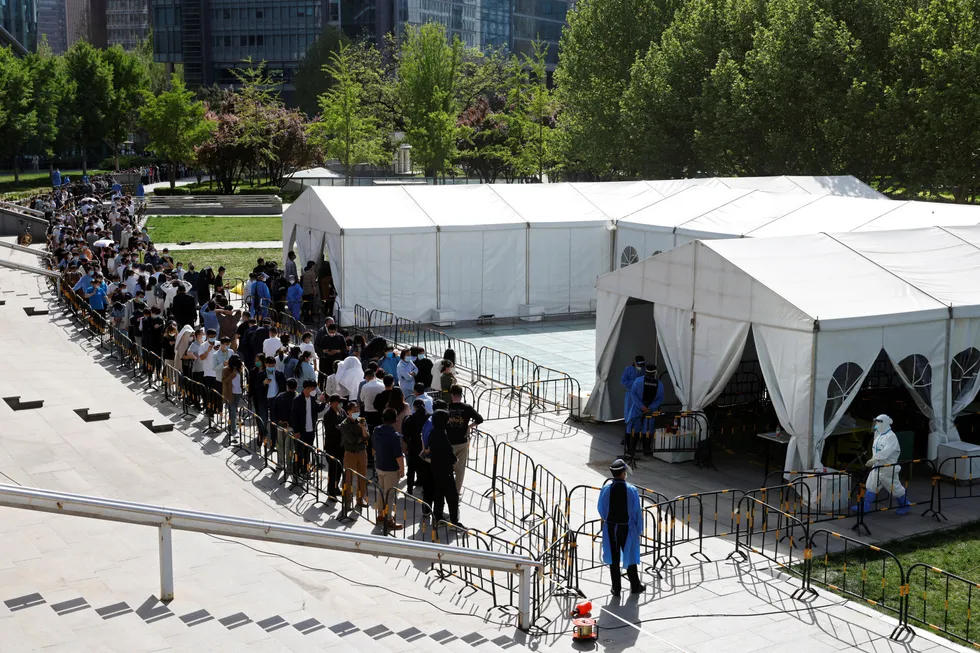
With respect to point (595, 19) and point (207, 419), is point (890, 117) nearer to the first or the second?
point (595, 19)

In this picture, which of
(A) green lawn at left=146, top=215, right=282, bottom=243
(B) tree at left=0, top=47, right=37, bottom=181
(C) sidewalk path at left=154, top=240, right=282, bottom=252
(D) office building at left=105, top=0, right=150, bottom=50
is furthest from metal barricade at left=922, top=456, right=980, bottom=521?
(D) office building at left=105, top=0, right=150, bottom=50

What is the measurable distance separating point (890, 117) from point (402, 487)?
30.1 m

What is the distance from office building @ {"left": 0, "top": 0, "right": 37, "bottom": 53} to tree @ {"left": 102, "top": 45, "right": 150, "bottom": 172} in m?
26.4

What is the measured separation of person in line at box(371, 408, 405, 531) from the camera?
13383mm

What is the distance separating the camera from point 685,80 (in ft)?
155

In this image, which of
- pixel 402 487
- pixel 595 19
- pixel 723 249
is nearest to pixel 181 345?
pixel 402 487

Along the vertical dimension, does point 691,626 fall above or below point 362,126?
below

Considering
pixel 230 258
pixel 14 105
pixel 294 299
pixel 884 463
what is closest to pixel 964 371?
pixel 884 463

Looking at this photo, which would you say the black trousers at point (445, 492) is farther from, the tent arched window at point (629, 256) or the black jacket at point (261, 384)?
the tent arched window at point (629, 256)

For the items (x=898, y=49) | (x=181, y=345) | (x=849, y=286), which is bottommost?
(x=181, y=345)

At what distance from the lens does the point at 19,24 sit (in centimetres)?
11469

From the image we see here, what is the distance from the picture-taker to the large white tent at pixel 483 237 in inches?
1098

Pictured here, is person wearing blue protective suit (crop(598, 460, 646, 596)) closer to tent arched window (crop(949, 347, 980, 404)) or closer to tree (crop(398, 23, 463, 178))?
tent arched window (crop(949, 347, 980, 404))

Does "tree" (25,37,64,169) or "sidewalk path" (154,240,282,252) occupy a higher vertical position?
"tree" (25,37,64,169)
